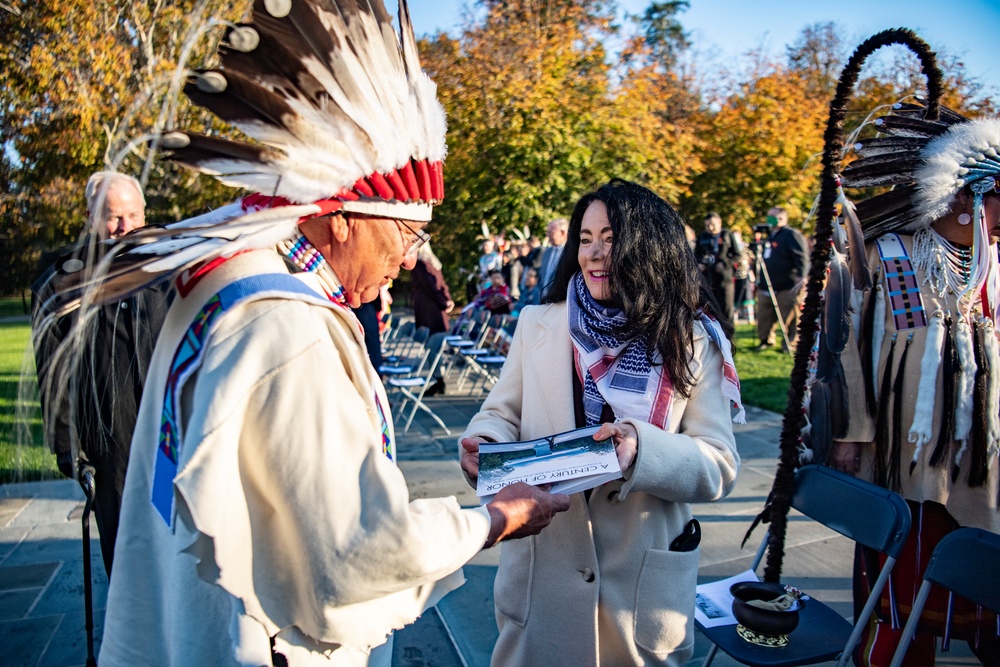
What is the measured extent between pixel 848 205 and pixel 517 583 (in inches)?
66.5

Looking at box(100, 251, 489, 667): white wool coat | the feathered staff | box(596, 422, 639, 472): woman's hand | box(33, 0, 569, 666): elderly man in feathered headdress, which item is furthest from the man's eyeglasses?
the feathered staff

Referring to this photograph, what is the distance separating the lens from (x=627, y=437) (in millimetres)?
1754

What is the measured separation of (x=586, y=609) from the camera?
73.7 inches

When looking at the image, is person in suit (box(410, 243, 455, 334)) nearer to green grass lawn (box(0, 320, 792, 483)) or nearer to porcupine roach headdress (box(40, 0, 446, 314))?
green grass lawn (box(0, 320, 792, 483))

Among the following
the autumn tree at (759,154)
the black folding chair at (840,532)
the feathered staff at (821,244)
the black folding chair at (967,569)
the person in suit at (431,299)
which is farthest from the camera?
the autumn tree at (759,154)

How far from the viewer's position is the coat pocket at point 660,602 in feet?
6.03

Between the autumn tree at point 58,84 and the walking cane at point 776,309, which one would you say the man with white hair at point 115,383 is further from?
the walking cane at point 776,309

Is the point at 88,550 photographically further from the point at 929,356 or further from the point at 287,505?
the point at 929,356

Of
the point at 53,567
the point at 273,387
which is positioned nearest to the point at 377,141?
the point at 273,387

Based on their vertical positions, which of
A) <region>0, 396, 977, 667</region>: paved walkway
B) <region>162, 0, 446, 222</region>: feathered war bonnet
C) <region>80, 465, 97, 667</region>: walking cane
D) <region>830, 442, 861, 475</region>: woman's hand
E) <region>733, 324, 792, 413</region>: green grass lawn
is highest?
<region>162, 0, 446, 222</region>: feathered war bonnet

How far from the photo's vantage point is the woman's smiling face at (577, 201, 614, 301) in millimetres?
1984

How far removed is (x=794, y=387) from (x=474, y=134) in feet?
37.5

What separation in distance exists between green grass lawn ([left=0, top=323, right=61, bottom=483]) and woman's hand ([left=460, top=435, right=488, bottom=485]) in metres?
1.02

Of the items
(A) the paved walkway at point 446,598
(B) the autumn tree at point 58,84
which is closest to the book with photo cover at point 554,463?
(B) the autumn tree at point 58,84
